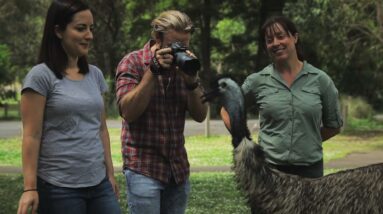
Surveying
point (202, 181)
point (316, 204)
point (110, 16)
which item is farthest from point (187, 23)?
point (110, 16)

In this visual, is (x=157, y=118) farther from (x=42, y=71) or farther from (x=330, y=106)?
(x=330, y=106)

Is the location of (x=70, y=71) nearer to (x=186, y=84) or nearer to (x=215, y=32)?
(x=186, y=84)

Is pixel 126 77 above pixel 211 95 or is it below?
above

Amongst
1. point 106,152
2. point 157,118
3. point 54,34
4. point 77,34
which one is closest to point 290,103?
point 157,118

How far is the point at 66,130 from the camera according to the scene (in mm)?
3516

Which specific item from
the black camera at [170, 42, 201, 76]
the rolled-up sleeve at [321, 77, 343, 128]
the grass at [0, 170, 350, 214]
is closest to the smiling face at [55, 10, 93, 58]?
the black camera at [170, 42, 201, 76]

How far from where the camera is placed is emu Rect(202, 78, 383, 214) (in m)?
3.47

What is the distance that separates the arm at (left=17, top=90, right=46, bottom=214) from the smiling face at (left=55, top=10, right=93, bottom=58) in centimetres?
35

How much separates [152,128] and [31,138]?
0.77 m

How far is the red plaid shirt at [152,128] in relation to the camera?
12.6 feet

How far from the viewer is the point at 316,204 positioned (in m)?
3.51

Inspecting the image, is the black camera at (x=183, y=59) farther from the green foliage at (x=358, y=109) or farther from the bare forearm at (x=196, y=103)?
the green foliage at (x=358, y=109)

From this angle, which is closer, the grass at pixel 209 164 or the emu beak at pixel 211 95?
the emu beak at pixel 211 95

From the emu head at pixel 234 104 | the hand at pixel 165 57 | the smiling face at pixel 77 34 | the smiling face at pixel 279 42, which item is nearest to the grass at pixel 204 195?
the smiling face at pixel 279 42
